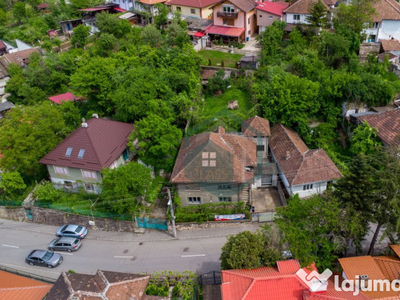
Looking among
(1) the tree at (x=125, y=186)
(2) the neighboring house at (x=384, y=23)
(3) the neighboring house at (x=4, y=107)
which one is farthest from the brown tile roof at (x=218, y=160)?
(3) the neighboring house at (x=4, y=107)

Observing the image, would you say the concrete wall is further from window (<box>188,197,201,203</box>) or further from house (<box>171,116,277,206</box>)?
window (<box>188,197,201,203</box>)

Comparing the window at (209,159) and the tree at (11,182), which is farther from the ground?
the window at (209,159)

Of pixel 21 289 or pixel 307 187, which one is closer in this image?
pixel 21 289

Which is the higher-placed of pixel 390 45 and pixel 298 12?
pixel 298 12

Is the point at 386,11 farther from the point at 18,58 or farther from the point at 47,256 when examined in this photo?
the point at 18,58

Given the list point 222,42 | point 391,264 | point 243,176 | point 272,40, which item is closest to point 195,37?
point 222,42

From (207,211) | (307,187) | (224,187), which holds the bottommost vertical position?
(207,211)

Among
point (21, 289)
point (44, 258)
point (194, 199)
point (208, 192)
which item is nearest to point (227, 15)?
Result: point (208, 192)

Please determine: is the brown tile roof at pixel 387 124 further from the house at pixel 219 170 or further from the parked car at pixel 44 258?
the parked car at pixel 44 258
